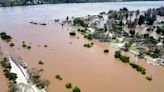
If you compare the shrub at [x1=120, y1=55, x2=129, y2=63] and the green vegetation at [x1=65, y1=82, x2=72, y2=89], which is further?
the shrub at [x1=120, y1=55, x2=129, y2=63]

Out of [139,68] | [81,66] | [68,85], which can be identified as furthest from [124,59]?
[68,85]

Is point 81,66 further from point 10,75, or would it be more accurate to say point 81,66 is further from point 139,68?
point 10,75

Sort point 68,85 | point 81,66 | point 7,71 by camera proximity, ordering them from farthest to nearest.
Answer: point 81,66 → point 7,71 → point 68,85

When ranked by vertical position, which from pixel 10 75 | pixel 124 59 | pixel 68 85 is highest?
pixel 10 75

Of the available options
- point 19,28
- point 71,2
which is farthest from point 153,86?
point 71,2

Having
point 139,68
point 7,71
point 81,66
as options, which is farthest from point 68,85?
point 139,68

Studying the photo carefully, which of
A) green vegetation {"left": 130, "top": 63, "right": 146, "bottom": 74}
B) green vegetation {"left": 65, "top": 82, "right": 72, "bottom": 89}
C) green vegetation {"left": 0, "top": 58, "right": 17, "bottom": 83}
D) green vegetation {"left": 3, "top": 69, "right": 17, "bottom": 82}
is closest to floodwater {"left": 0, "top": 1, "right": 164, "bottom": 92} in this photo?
green vegetation {"left": 65, "top": 82, "right": 72, "bottom": 89}

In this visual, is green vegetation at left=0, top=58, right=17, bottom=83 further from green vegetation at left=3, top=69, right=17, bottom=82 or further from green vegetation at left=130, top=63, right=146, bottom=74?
green vegetation at left=130, top=63, right=146, bottom=74

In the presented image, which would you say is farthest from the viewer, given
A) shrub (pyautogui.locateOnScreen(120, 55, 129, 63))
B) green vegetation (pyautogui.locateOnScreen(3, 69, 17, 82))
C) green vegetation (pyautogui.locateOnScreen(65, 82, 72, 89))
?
shrub (pyautogui.locateOnScreen(120, 55, 129, 63))

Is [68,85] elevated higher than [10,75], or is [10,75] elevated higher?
[10,75]

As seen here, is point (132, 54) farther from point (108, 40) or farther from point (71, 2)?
point (71, 2)

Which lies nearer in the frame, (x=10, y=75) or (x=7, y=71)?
(x=10, y=75)

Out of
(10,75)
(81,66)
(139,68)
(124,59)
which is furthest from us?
(124,59)
